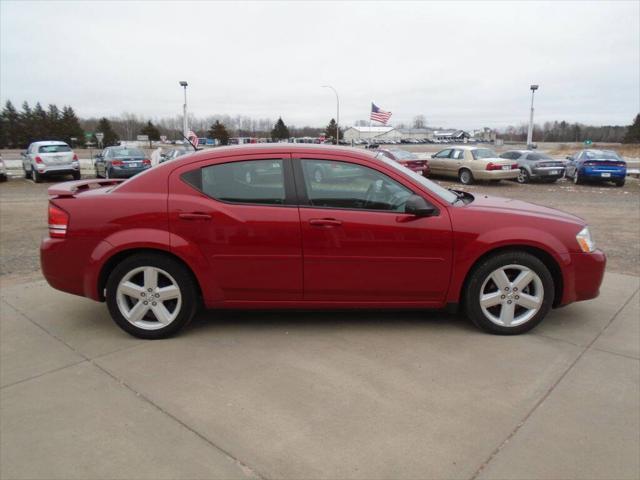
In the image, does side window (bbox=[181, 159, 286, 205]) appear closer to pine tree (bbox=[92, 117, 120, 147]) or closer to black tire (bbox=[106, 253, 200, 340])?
black tire (bbox=[106, 253, 200, 340])

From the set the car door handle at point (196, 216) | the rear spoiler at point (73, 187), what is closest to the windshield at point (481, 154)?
the rear spoiler at point (73, 187)

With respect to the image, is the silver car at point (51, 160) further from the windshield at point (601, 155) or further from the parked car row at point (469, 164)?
the windshield at point (601, 155)

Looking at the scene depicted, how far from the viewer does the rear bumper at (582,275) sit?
12.8 ft

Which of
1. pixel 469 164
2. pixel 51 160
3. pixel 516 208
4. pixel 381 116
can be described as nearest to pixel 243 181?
pixel 516 208

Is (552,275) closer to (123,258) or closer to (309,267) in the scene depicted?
(309,267)

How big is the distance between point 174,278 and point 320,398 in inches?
61.6

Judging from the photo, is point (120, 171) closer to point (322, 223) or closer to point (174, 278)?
point (174, 278)

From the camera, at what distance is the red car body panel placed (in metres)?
3.77

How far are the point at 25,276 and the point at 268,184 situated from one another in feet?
11.9

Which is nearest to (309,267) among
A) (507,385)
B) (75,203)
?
(507,385)

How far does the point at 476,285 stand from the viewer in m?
3.90

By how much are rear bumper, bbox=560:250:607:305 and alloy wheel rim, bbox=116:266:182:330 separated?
3.13 m

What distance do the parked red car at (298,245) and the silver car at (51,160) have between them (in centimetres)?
1724

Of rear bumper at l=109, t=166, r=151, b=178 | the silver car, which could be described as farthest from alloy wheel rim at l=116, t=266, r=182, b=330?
the silver car
